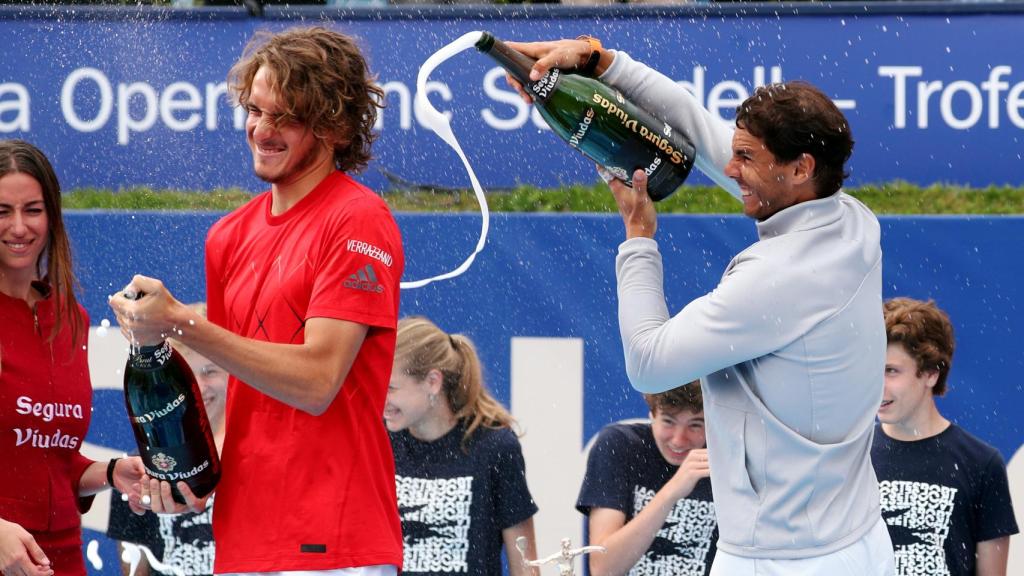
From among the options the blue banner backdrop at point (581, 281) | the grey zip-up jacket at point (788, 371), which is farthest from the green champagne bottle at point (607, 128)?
the blue banner backdrop at point (581, 281)

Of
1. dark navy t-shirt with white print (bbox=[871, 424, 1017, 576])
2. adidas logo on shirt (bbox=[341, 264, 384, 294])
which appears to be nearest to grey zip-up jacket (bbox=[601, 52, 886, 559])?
adidas logo on shirt (bbox=[341, 264, 384, 294])

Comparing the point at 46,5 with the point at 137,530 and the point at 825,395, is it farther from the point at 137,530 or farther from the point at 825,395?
the point at 825,395

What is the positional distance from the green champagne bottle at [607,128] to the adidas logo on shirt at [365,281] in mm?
682

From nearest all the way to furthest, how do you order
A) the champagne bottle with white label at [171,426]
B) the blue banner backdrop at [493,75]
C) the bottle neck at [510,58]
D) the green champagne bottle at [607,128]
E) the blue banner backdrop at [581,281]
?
the champagne bottle with white label at [171,426], the bottle neck at [510,58], the green champagne bottle at [607,128], the blue banner backdrop at [581,281], the blue banner backdrop at [493,75]

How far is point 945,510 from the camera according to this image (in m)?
4.55

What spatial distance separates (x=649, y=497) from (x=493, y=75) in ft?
6.06

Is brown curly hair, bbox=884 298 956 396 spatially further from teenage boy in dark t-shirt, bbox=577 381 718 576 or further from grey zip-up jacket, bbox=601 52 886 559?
grey zip-up jacket, bbox=601 52 886 559

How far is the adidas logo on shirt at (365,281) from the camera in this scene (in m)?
2.76

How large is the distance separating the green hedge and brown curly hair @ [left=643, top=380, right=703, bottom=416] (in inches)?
52.0

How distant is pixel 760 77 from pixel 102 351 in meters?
2.68

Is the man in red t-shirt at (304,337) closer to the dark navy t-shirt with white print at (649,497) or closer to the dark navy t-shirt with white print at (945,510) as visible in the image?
the dark navy t-shirt with white print at (649,497)

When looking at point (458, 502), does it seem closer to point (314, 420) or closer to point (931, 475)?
point (931, 475)

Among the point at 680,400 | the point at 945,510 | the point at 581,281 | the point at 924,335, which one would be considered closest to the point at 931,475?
the point at 945,510

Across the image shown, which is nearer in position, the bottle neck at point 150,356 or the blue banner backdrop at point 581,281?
the bottle neck at point 150,356
